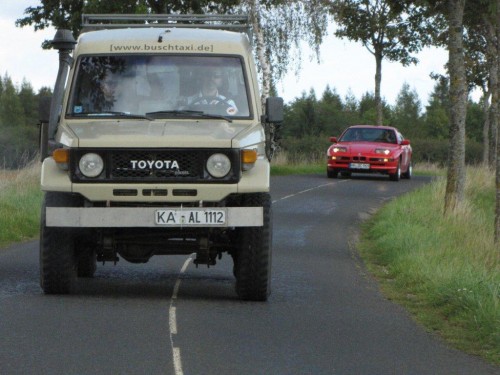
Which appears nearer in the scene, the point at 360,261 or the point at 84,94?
the point at 84,94

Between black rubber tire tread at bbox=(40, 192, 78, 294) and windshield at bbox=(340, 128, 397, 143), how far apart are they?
86.4 feet

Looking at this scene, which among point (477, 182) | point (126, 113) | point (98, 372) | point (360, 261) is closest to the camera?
point (98, 372)

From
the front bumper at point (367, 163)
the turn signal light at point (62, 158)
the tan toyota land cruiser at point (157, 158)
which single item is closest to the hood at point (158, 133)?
the tan toyota land cruiser at point (157, 158)

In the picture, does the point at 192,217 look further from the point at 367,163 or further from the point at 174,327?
the point at 367,163

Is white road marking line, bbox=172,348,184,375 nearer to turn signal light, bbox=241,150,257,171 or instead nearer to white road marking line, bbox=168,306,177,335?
white road marking line, bbox=168,306,177,335

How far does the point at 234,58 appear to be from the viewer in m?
12.3

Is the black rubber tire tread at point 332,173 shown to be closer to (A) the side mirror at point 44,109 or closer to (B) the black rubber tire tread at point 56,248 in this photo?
(A) the side mirror at point 44,109

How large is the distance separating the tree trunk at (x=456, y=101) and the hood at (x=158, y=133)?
1070 centimetres

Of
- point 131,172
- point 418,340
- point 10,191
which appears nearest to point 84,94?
point 131,172

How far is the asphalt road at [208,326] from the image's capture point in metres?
8.21

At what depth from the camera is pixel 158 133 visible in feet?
36.6

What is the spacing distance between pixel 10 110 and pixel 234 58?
445ft

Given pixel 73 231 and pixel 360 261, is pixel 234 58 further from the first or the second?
pixel 360 261

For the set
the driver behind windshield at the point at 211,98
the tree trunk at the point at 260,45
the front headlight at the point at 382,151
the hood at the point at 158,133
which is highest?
the tree trunk at the point at 260,45
